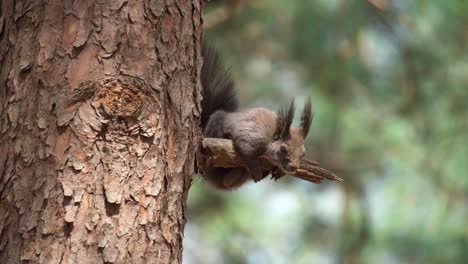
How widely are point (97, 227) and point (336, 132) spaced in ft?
9.36

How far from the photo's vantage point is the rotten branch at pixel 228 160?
1.45 metres

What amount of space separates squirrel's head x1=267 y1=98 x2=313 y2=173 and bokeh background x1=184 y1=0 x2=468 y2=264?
138 cm

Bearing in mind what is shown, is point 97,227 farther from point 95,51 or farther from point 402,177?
point 402,177

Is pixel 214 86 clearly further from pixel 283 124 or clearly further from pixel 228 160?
pixel 228 160

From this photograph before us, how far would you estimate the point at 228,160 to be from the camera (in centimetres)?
150

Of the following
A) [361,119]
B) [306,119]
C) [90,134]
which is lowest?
[90,134]

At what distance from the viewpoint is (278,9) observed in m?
3.63

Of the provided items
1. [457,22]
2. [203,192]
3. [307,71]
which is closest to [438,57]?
[457,22]

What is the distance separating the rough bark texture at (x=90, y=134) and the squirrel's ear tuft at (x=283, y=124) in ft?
2.02

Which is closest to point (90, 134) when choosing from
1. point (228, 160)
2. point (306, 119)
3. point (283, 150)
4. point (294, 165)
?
point (228, 160)

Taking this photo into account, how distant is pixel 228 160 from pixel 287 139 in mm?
393

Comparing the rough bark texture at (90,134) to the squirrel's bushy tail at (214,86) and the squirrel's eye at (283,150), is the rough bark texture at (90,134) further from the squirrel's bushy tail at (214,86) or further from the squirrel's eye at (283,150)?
the squirrel's bushy tail at (214,86)

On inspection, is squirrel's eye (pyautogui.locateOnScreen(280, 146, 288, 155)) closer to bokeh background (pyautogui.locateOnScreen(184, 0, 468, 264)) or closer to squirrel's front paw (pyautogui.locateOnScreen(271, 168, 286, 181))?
squirrel's front paw (pyautogui.locateOnScreen(271, 168, 286, 181))

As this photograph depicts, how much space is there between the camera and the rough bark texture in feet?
3.73
